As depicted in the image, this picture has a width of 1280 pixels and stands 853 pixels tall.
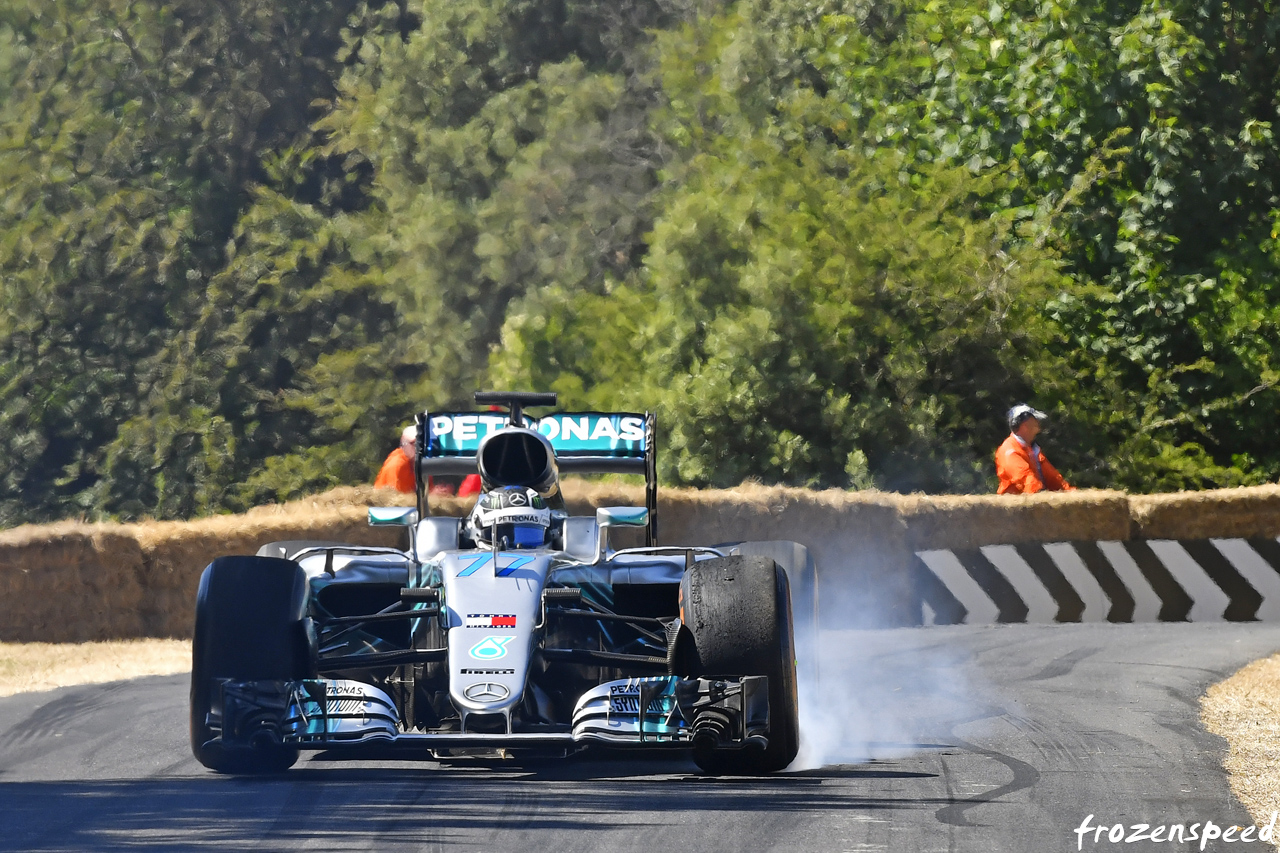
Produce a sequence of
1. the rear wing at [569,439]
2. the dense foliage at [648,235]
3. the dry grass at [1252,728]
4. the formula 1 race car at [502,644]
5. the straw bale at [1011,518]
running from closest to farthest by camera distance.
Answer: the dry grass at [1252,728] → the formula 1 race car at [502,644] → the rear wing at [569,439] → the straw bale at [1011,518] → the dense foliage at [648,235]

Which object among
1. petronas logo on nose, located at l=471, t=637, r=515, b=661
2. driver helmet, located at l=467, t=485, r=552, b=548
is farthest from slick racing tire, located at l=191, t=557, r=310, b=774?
driver helmet, located at l=467, t=485, r=552, b=548

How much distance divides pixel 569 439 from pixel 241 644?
8.94 feet

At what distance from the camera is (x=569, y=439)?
11000 millimetres

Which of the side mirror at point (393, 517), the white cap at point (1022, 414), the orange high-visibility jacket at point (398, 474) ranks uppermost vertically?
the side mirror at point (393, 517)

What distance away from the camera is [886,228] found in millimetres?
24875

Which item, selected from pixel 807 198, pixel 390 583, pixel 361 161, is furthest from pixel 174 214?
pixel 390 583

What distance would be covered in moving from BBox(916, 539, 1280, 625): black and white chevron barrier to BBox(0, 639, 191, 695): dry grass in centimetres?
616

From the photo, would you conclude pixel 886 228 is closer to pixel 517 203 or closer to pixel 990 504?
pixel 990 504

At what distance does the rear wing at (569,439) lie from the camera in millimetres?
10930

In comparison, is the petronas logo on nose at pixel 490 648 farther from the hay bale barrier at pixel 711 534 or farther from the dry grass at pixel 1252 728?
the hay bale barrier at pixel 711 534

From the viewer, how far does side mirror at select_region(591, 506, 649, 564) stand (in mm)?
9977

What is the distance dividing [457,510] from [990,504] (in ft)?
15.5

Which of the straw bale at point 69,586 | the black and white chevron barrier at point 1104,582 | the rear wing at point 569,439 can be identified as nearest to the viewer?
the rear wing at point 569,439

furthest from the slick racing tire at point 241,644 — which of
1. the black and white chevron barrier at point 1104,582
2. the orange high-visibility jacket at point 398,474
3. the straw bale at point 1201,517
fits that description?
the straw bale at point 1201,517
